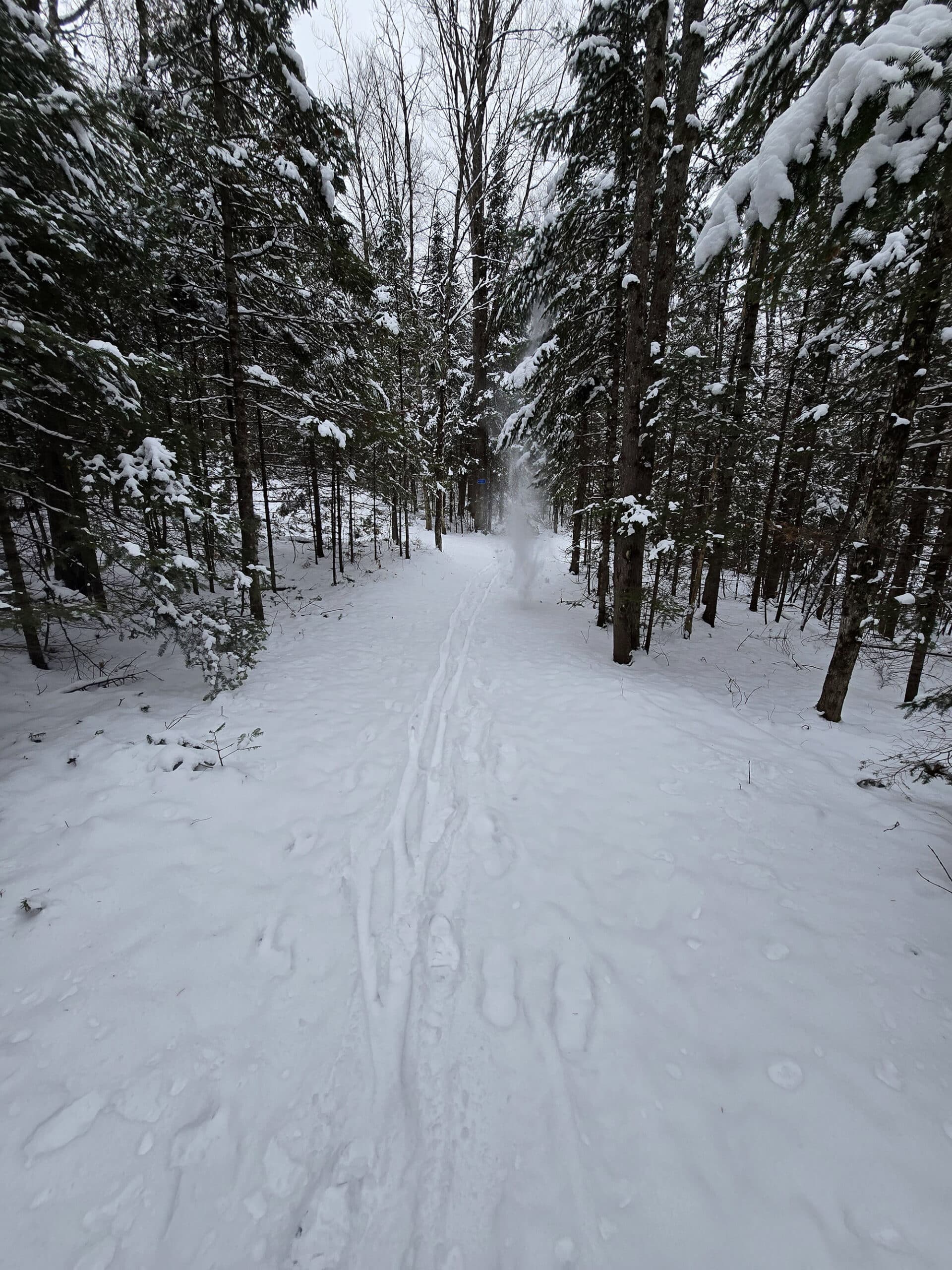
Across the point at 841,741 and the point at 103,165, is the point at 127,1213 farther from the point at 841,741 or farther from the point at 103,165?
the point at 103,165

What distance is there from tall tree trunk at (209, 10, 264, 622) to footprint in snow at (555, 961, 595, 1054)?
21.0 feet

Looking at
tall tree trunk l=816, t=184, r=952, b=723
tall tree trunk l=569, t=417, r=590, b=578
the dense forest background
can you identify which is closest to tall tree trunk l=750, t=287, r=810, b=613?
the dense forest background

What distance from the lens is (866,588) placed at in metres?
5.47

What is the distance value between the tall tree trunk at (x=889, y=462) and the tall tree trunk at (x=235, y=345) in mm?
7853

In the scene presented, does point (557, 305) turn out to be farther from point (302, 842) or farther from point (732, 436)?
point (302, 842)

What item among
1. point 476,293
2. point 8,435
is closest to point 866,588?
point 8,435

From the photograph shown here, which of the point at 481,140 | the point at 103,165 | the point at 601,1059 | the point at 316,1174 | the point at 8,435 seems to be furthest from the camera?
the point at 481,140

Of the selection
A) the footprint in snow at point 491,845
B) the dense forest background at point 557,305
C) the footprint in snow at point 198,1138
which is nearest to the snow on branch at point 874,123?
the dense forest background at point 557,305

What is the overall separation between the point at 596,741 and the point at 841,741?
3.00 metres

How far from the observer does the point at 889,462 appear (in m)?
5.17

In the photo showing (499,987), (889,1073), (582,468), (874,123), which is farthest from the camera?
(582,468)

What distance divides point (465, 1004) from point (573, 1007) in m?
0.63

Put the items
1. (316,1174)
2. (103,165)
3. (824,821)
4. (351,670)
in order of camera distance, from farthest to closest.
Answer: (351,670), (103,165), (824,821), (316,1174)

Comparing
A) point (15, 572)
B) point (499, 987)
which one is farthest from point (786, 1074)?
point (15, 572)
